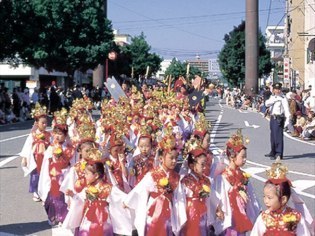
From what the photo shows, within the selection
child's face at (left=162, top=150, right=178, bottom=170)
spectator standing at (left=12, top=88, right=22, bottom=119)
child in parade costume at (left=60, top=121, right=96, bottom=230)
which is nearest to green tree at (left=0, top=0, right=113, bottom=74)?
spectator standing at (left=12, top=88, right=22, bottom=119)

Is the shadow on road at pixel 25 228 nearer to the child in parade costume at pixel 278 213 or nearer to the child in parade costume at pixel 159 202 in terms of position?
the child in parade costume at pixel 159 202

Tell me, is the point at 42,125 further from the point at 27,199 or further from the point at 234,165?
the point at 234,165

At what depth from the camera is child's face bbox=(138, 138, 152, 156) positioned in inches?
322

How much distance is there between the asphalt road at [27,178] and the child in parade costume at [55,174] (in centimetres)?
24

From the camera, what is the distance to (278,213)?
5.12 m

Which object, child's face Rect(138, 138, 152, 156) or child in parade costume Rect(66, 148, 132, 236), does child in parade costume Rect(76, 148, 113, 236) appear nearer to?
child in parade costume Rect(66, 148, 132, 236)

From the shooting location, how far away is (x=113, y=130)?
29.7ft

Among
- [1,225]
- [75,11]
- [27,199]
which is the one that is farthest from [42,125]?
[75,11]

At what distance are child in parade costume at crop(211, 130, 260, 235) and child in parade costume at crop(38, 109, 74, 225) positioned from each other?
2466mm

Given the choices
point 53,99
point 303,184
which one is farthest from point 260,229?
point 53,99

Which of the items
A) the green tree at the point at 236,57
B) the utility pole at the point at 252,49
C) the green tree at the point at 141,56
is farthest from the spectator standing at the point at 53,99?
the green tree at the point at 141,56

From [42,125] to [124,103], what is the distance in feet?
17.3

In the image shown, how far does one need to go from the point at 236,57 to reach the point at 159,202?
63615mm

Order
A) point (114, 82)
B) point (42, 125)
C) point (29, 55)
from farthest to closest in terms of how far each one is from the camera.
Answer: point (29, 55)
point (114, 82)
point (42, 125)
